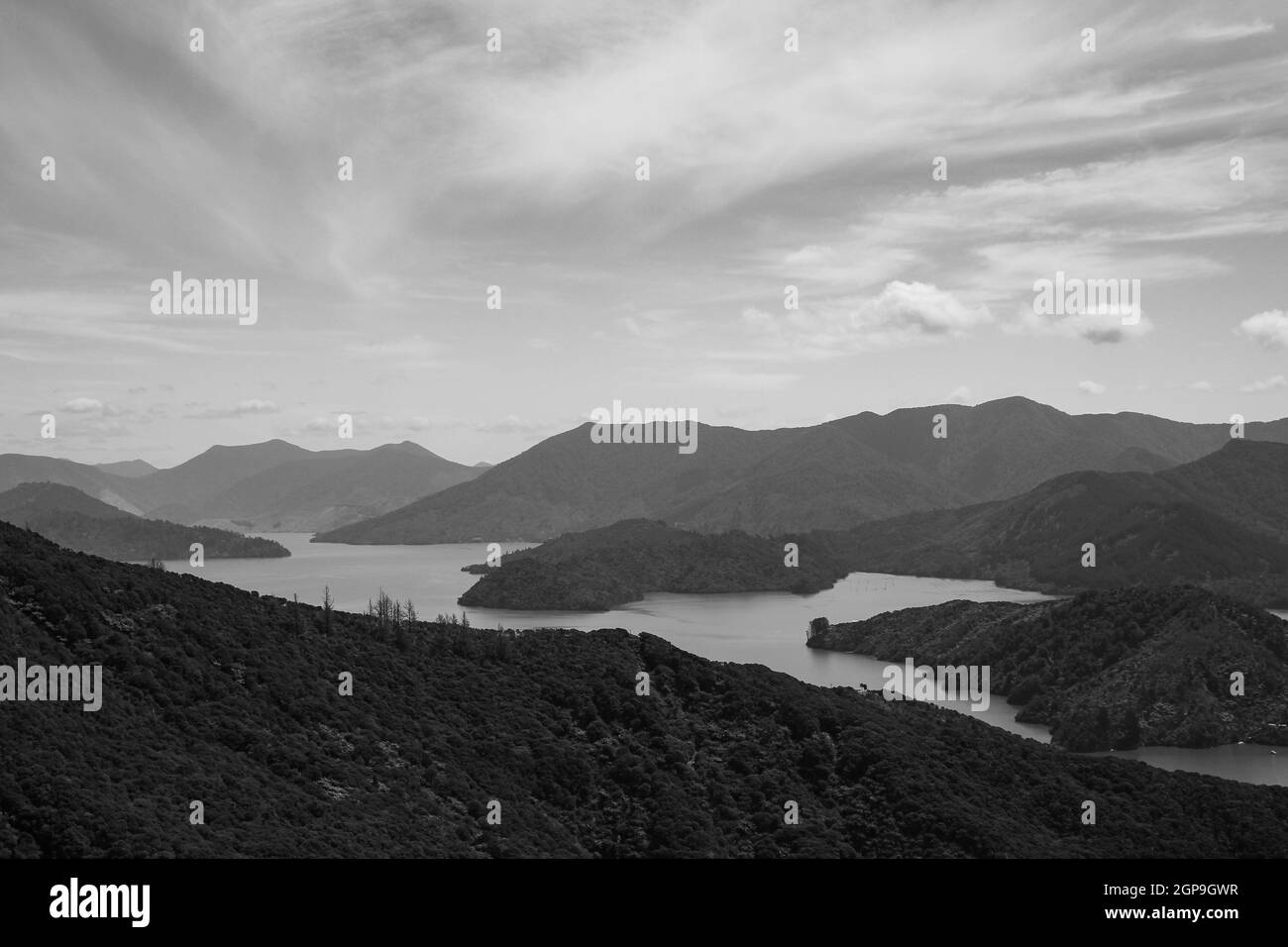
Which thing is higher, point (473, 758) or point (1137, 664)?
point (473, 758)

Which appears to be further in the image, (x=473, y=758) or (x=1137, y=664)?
(x=1137, y=664)

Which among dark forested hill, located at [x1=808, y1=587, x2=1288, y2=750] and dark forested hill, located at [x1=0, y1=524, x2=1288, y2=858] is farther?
dark forested hill, located at [x1=808, y1=587, x2=1288, y2=750]
